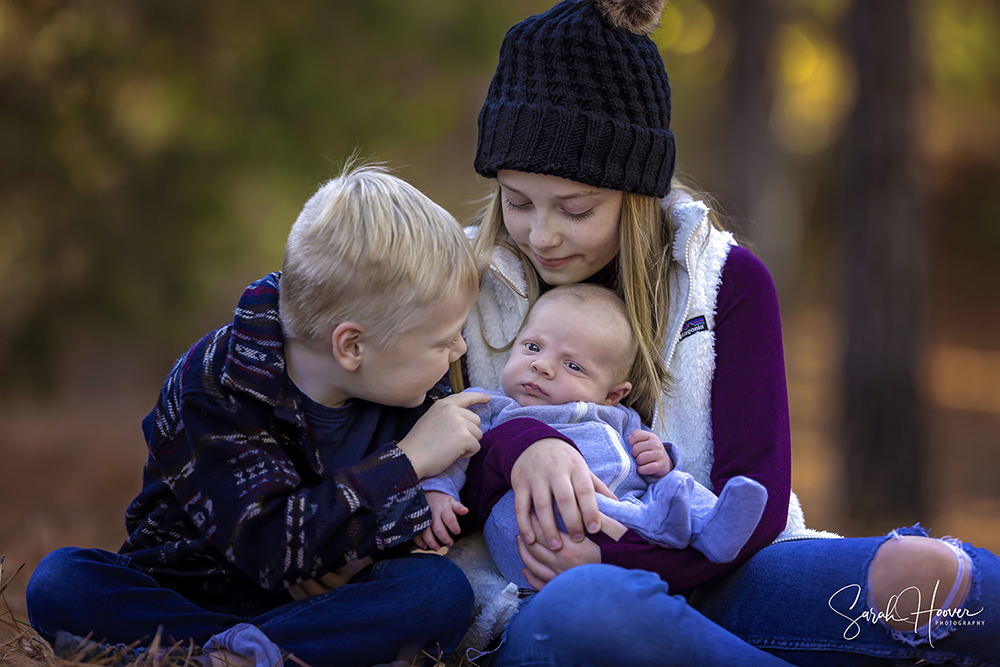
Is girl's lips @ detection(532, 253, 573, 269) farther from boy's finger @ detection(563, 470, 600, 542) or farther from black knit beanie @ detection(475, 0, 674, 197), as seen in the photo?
boy's finger @ detection(563, 470, 600, 542)

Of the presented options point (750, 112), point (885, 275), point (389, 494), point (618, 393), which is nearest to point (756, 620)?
point (618, 393)

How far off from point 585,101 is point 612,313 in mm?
549

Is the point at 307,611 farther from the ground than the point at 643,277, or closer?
closer

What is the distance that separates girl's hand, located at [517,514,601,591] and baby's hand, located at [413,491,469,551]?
0.16 meters

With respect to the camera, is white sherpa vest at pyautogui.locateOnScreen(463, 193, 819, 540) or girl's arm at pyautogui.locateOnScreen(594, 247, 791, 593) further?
white sherpa vest at pyautogui.locateOnScreen(463, 193, 819, 540)

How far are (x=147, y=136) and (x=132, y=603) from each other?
387 centimetres

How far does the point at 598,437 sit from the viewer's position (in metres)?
2.05

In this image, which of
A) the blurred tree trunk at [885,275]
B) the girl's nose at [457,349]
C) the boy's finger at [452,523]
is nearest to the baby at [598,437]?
the boy's finger at [452,523]

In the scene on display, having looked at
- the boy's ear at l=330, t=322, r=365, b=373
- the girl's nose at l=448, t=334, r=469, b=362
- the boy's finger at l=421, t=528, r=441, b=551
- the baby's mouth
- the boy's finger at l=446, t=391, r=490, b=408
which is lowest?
the boy's finger at l=421, t=528, r=441, b=551

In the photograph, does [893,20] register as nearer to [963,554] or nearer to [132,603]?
[963,554]

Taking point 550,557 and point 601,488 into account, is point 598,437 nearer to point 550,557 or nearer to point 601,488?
point 601,488

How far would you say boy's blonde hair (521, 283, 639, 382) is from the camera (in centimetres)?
219

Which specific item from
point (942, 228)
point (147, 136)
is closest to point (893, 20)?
point (147, 136)

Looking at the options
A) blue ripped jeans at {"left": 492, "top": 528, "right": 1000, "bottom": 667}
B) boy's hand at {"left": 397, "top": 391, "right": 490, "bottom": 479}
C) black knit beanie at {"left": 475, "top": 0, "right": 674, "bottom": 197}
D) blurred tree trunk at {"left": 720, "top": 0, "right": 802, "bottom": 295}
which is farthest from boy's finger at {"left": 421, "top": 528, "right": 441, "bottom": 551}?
blurred tree trunk at {"left": 720, "top": 0, "right": 802, "bottom": 295}
